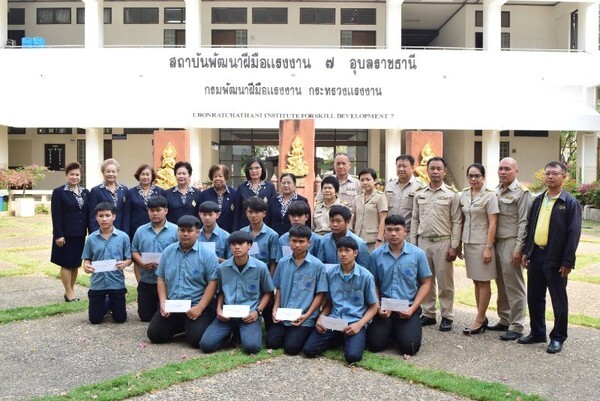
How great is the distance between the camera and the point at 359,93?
22.4m

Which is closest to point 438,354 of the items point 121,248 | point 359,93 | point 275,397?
point 275,397

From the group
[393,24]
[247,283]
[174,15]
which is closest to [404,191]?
[247,283]

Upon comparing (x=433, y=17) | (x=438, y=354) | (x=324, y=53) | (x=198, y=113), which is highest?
(x=433, y=17)

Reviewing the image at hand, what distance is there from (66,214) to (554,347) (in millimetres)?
5421

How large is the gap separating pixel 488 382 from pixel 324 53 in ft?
62.9

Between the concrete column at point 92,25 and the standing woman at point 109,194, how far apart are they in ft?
57.5

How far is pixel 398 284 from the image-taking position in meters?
5.49

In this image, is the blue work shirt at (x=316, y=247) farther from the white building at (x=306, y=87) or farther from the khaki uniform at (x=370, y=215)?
the white building at (x=306, y=87)

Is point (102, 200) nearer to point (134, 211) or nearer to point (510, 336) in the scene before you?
point (134, 211)

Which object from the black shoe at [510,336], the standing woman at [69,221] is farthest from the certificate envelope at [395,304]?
the standing woman at [69,221]

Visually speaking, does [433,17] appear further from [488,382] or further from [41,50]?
[488,382]

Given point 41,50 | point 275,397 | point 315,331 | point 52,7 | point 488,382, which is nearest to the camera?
point 275,397

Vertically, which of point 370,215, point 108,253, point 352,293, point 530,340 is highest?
point 370,215

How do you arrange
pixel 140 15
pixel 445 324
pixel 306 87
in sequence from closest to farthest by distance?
pixel 445 324 < pixel 306 87 < pixel 140 15
